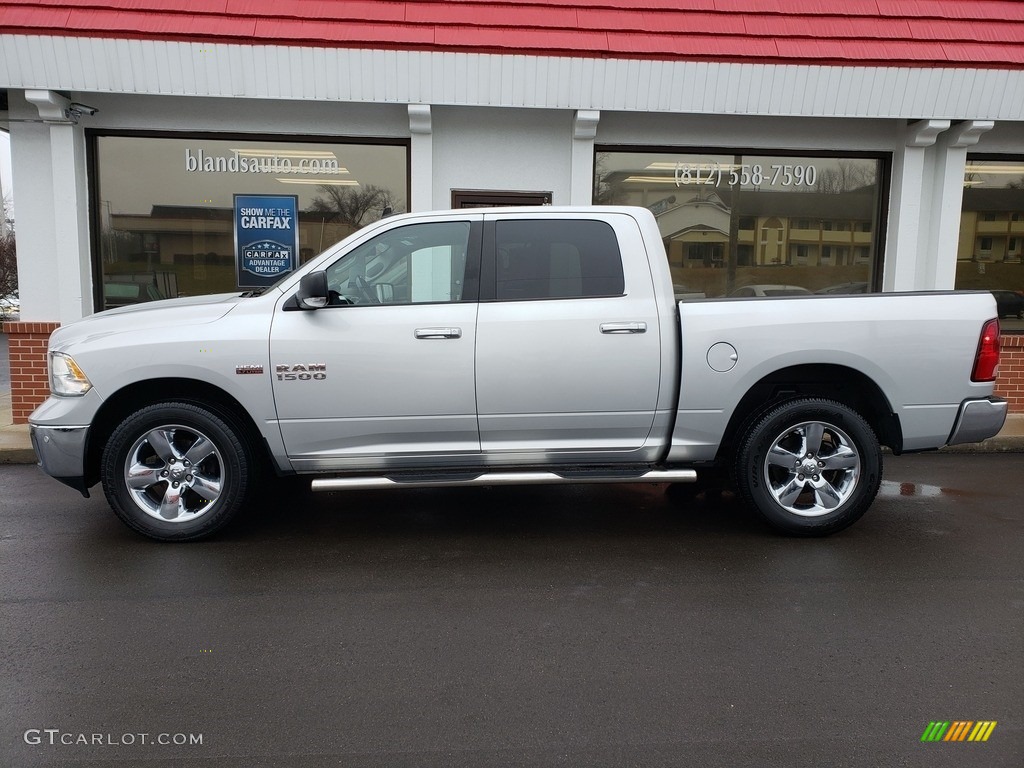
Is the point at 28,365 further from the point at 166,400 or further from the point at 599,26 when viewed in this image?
the point at 599,26

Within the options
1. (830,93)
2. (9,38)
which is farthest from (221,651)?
(830,93)

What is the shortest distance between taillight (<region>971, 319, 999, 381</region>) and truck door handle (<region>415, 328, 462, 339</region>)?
3121 mm

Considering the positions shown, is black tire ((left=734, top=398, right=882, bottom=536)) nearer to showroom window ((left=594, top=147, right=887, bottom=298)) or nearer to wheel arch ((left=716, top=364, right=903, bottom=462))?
wheel arch ((left=716, top=364, right=903, bottom=462))

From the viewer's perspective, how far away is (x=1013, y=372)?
8.84 meters

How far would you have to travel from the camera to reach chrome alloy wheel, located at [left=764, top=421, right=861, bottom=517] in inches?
195

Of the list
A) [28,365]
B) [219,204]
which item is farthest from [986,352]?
[28,365]

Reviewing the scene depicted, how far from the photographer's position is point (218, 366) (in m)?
4.67

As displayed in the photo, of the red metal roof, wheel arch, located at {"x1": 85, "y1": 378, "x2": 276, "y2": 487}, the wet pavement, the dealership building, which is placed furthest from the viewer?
the dealership building

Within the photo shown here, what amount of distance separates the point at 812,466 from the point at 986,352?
1228 mm

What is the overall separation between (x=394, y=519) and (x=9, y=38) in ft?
19.4

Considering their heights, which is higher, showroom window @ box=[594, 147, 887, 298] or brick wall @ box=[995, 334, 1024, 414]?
showroom window @ box=[594, 147, 887, 298]

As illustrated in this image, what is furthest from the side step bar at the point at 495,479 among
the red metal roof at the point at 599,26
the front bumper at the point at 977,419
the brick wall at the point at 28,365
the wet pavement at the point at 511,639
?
the brick wall at the point at 28,365

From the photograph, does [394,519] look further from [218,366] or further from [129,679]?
[129,679]

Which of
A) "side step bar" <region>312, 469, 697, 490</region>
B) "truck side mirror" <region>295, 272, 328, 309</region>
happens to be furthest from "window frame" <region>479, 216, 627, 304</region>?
"side step bar" <region>312, 469, 697, 490</region>
